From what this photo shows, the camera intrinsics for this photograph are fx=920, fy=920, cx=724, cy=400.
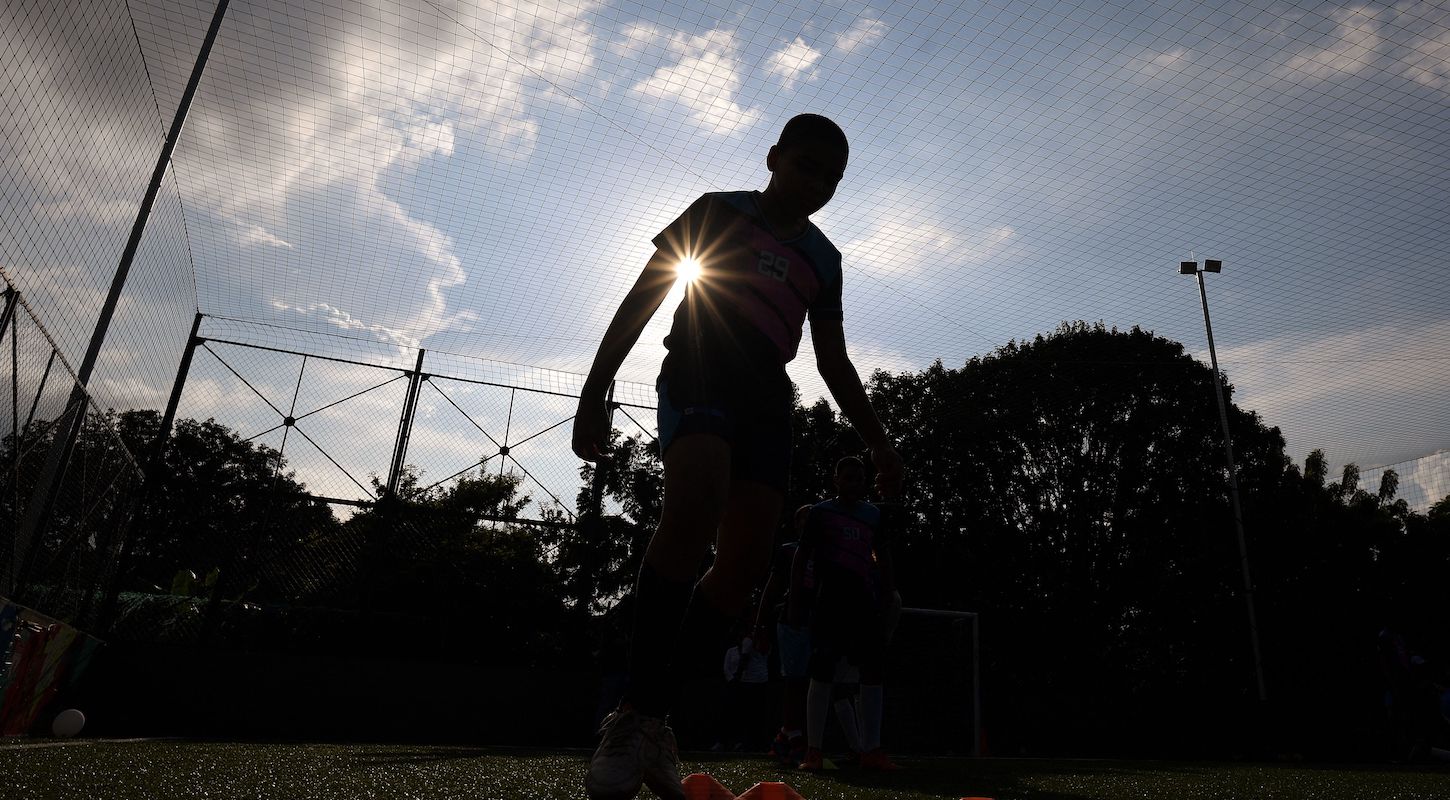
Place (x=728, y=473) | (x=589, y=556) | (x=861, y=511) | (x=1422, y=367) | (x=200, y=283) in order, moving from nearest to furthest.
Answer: (x=728, y=473), (x=861, y=511), (x=200, y=283), (x=589, y=556), (x=1422, y=367)

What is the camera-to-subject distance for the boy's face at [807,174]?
83.7 inches

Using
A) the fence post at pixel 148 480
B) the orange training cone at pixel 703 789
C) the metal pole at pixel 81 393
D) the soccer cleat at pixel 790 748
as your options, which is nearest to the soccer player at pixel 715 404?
the orange training cone at pixel 703 789

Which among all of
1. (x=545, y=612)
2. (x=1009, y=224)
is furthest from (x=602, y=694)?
(x=1009, y=224)

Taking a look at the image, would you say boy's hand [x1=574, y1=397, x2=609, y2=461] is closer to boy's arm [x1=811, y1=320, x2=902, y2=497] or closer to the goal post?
boy's arm [x1=811, y1=320, x2=902, y2=497]

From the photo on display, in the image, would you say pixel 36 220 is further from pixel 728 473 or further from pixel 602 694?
pixel 602 694

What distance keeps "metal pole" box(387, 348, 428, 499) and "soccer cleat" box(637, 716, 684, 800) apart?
9391 mm

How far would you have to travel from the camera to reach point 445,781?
271cm

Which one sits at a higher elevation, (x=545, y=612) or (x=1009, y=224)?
(x=1009, y=224)

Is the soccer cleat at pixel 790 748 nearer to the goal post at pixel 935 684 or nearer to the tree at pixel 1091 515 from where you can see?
the goal post at pixel 935 684

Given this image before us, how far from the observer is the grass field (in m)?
2.19

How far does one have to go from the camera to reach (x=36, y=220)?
4.26 meters

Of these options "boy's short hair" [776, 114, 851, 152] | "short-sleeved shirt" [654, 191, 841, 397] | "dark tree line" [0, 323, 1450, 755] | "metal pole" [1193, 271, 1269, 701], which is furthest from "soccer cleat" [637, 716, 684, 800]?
"metal pole" [1193, 271, 1269, 701]

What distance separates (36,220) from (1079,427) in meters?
22.8

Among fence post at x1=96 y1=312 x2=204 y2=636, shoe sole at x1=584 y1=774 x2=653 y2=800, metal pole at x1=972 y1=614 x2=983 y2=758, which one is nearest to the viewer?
shoe sole at x1=584 y1=774 x2=653 y2=800
